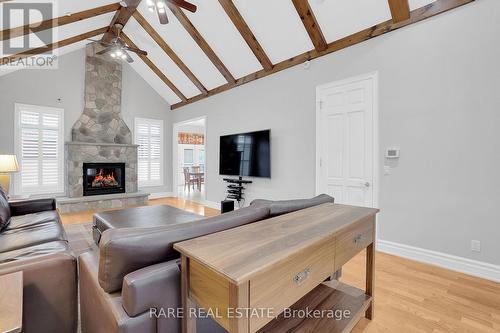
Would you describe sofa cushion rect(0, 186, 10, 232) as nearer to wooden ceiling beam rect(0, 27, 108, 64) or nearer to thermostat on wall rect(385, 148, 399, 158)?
wooden ceiling beam rect(0, 27, 108, 64)

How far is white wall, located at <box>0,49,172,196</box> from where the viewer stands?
5012 millimetres

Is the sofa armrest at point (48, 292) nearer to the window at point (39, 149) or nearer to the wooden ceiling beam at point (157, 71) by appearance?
the window at point (39, 149)

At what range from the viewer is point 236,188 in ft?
17.0

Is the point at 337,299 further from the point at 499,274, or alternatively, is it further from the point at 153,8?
the point at 153,8

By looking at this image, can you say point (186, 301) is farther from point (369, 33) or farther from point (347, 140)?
point (369, 33)

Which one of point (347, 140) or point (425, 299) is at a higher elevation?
point (347, 140)

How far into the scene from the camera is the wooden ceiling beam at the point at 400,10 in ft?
9.28

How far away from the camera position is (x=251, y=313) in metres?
0.88

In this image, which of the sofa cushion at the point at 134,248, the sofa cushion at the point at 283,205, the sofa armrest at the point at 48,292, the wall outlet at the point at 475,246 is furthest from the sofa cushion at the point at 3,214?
the wall outlet at the point at 475,246

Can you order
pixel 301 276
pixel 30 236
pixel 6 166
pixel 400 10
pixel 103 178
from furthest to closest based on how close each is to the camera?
pixel 103 178
pixel 6 166
pixel 400 10
pixel 30 236
pixel 301 276

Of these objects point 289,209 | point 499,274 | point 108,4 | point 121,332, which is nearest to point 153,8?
point 108,4

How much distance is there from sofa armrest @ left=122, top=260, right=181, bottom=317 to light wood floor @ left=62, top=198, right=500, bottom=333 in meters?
1.43

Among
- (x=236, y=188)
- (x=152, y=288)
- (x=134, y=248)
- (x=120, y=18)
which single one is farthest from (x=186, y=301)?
(x=120, y=18)

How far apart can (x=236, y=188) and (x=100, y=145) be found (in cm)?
375
